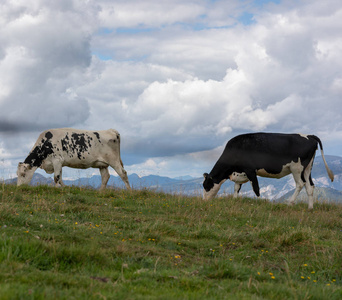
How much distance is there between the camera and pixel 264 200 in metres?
16.0

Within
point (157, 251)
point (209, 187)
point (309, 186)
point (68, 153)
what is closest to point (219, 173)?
point (209, 187)

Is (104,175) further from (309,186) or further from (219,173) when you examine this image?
(309,186)

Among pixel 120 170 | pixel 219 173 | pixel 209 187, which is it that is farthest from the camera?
pixel 120 170

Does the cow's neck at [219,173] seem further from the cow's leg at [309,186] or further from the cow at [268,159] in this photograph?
the cow's leg at [309,186]

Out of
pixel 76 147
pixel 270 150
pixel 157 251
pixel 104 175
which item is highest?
pixel 76 147

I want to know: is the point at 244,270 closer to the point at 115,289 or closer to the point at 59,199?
the point at 115,289

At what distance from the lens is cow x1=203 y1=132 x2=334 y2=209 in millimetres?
17078

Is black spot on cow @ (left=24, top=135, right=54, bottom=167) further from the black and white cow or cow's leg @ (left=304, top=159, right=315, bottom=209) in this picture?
cow's leg @ (left=304, top=159, right=315, bottom=209)

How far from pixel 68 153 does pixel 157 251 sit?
39.5 ft

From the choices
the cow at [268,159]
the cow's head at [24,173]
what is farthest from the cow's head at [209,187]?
the cow's head at [24,173]

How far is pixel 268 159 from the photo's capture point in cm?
1728

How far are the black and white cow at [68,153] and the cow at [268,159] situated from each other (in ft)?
14.9

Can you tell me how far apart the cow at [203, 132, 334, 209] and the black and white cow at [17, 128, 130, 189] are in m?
4.53

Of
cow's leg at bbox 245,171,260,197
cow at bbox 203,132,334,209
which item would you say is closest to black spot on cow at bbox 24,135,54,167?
cow at bbox 203,132,334,209
